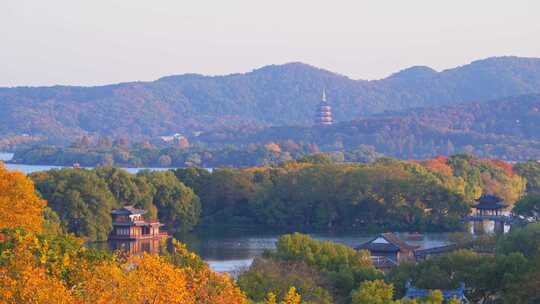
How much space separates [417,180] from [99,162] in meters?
71.8

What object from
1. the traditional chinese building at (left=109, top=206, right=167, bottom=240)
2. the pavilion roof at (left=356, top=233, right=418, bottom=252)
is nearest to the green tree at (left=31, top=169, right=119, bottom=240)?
the traditional chinese building at (left=109, top=206, right=167, bottom=240)

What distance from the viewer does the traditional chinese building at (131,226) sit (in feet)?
157

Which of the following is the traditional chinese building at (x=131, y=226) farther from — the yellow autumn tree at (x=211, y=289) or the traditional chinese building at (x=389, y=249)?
the yellow autumn tree at (x=211, y=289)

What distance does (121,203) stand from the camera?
51375 millimetres

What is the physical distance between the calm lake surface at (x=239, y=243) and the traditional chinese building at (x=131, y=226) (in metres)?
1.46

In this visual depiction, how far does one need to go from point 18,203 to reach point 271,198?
91.4ft

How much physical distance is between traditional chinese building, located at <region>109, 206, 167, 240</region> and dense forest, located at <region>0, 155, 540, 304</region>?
2.68 ft

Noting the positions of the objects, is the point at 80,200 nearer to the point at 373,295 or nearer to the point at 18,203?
the point at 18,203

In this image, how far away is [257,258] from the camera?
2689 cm

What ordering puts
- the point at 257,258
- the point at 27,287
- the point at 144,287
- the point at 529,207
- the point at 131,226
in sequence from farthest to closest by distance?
the point at 131,226 → the point at 529,207 → the point at 257,258 → the point at 144,287 → the point at 27,287

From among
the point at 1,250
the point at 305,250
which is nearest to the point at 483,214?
the point at 305,250

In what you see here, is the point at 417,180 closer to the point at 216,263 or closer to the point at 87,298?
the point at 216,263

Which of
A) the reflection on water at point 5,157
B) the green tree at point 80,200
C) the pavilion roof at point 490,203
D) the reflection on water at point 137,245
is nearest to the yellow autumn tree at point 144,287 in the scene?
the reflection on water at point 137,245

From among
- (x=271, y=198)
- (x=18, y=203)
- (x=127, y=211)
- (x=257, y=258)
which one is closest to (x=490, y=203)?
(x=271, y=198)
